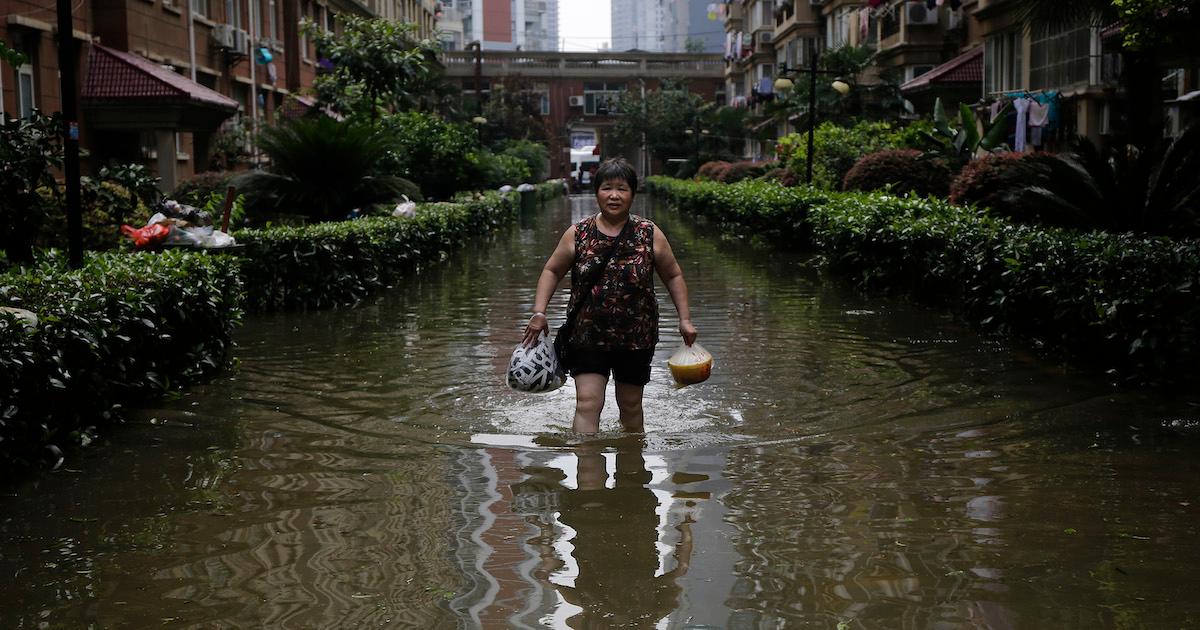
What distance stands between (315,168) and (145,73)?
6.33 meters

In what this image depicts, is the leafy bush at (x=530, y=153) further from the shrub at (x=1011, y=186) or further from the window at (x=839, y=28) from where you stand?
the shrub at (x=1011, y=186)

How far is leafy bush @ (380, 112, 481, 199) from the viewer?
97.1 feet

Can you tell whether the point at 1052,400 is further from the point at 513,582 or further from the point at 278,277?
→ the point at 278,277

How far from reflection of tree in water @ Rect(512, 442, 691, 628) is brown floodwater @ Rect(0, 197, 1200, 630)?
0.05 feet

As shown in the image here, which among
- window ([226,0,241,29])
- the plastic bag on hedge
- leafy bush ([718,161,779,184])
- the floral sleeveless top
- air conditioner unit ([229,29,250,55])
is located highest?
window ([226,0,241,29])

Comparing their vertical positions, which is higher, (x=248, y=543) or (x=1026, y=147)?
(x=1026, y=147)

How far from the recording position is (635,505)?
582 cm

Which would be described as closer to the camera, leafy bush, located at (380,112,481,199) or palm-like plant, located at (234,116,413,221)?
palm-like plant, located at (234,116,413,221)

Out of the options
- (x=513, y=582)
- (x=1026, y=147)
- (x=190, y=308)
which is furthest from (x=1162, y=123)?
(x=1026, y=147)

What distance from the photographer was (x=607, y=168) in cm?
690

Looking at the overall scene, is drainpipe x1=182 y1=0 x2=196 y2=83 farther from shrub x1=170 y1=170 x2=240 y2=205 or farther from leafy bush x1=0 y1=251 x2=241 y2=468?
leafy bush x1=0 y1=251 x2=241 y2=468

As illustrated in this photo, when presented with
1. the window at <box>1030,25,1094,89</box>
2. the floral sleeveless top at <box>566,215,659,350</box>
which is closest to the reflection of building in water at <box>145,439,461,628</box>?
the floral sleeveless top at <box>566,215,659,350</box>

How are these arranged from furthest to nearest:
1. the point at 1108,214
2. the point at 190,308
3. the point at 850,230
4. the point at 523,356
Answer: the point at 850,230, the point at 1108,214, the point at 190,308, the point at 523,356

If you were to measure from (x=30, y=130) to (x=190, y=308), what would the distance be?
5.91 ft
